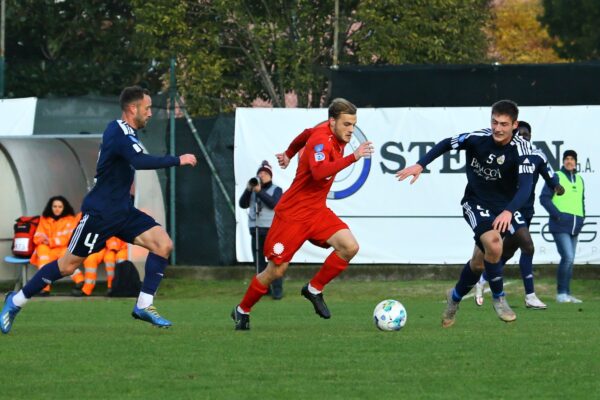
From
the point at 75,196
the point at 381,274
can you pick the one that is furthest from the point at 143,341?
the point at 75,196

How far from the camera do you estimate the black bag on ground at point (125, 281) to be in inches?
838

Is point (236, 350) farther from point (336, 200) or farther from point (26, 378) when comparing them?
point (336, 200)

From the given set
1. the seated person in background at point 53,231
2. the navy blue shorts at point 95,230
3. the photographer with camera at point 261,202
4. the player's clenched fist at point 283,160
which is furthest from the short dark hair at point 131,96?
the seated person in background at point 53,231

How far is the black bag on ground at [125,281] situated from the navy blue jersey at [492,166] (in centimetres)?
904

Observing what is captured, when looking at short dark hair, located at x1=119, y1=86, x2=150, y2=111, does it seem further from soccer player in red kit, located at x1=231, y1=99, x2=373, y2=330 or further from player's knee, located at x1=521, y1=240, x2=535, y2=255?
player's knee, located at x1=521, y1=240, x2=535, y2=255

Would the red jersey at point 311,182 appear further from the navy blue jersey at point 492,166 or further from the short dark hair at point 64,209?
the short dark hair at point 64,209

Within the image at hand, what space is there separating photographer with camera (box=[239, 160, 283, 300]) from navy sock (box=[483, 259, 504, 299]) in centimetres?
755

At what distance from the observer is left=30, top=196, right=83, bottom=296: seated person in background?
846 inches

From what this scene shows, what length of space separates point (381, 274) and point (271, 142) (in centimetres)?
256

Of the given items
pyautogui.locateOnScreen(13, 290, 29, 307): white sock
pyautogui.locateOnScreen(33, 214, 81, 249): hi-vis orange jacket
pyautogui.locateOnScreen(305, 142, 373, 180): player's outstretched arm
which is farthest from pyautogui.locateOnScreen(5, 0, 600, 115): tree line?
pyautogui.locateOnScreen(305, 142, 373, 180): player's outstretched arm

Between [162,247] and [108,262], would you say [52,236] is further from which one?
[162,247]

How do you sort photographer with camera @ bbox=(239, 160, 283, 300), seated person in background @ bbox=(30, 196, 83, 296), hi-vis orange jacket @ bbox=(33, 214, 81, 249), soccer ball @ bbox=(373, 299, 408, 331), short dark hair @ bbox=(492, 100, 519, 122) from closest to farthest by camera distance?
1. soccer ball @ bbox=(373, 299, 408, 331)
2. short dark hair @ bbox=(492, 100, 519, 122)
3. photographer with camera @ bbox=(239, 160, 283, 300)
4. seated person in background @ bbox=(30, 196, 83, 296)
5. hi-vis orange jacket @ bbox=(33, 214, 81, 249)

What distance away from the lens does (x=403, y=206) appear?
2216 centimetres

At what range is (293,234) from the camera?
12.3 meters
